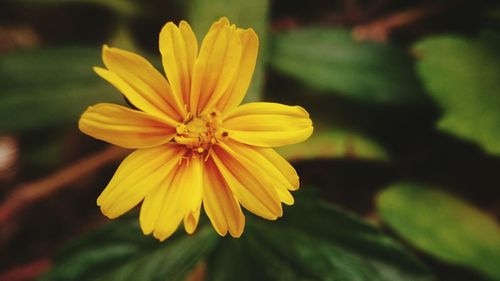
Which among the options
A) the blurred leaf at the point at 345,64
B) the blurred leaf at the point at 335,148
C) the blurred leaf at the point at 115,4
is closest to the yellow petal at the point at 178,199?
the blurred leaf at the point at 335,148

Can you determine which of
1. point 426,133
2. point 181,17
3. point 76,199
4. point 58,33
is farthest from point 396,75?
point 58,33

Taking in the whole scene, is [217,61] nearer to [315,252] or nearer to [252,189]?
[252,189]

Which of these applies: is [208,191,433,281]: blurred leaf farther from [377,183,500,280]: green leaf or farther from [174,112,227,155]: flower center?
[174,112,227,155]: flower center

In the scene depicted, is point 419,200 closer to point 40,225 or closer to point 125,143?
point 125,143

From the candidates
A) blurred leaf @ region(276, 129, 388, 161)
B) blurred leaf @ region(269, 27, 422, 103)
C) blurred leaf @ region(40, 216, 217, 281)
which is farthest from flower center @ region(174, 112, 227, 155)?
blurred leaf @ region(269, 27, 422, 103)

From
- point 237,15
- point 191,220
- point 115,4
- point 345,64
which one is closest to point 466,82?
point 345,64

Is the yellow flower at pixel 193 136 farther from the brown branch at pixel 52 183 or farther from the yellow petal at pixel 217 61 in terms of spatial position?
Answer: the brown branch at pixel 52 183

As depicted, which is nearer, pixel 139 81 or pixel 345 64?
pixel 139 81
